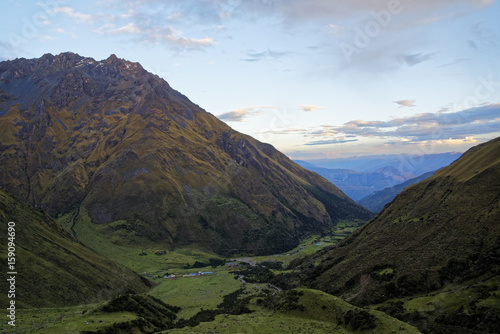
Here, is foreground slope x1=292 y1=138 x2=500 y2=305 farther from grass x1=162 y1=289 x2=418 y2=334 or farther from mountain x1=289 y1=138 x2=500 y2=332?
grass x1=162 y1=289 x2=418 y2=334

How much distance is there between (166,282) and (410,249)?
412ft

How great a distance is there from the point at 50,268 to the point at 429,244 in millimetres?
125265

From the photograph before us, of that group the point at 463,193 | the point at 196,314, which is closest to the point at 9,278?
the point at 196,314

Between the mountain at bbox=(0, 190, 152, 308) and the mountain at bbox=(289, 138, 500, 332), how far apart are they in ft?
273

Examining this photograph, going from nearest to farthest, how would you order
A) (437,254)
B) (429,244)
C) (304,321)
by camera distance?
(304,321), (437,254), (429,244)

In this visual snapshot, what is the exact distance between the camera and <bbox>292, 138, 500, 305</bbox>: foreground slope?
3494 inches

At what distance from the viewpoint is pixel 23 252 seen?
3868 inches

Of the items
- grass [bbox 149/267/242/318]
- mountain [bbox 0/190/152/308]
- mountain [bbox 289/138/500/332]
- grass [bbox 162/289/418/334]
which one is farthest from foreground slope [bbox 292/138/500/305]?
mountain [bbox 0/190/152/308]

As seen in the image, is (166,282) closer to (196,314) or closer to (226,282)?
(226,282)

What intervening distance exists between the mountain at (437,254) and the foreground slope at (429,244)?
0.78ft

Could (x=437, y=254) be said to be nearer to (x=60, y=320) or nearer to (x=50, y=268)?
(x=60, y=320)

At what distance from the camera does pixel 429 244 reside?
102 meters

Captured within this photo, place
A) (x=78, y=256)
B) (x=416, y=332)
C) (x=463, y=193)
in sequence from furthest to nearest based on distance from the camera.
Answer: (x=78, y=256) → (x=463, y=193) → (x=416, y=332)

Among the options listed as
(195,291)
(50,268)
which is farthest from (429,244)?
(50,268)
